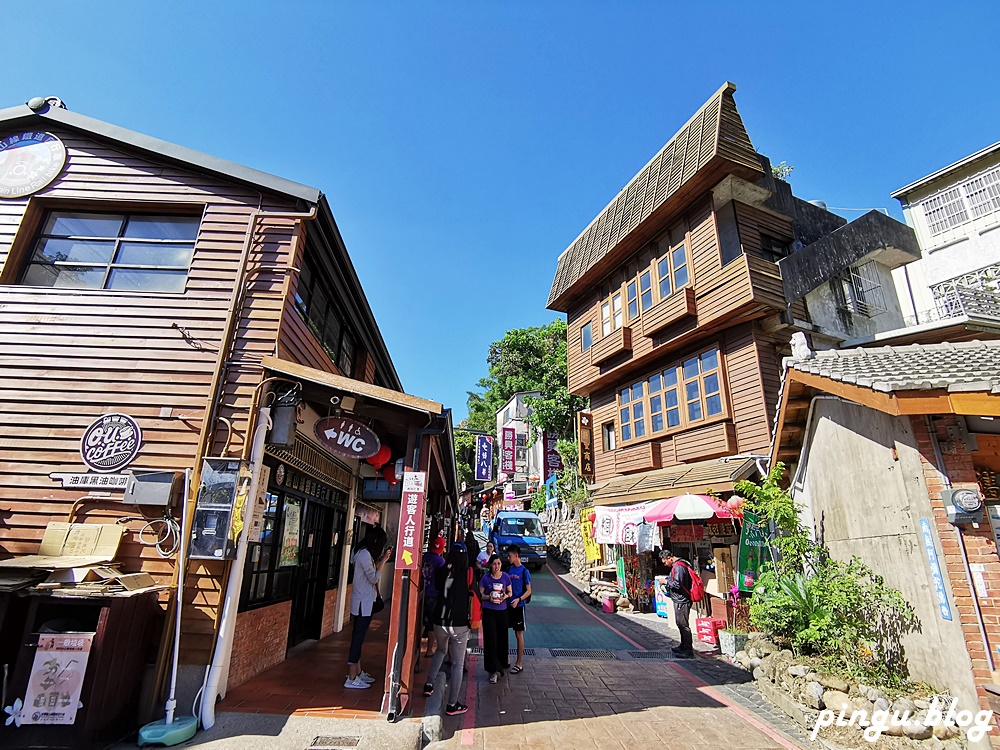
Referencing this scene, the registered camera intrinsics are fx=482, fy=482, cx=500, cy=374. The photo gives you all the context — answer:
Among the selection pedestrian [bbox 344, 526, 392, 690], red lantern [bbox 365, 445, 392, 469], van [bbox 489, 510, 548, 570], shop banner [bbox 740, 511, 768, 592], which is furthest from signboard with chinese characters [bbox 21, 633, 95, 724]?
van [bbox 489, 510, 548, 570]

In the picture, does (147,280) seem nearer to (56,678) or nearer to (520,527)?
(56,678)

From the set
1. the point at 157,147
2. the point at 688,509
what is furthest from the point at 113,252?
the point at 688,509

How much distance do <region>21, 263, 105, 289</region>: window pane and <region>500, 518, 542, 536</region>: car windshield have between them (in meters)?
20.0

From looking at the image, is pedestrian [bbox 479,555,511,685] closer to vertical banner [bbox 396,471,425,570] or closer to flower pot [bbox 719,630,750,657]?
vertical banner [bbox 396,471,425,570]

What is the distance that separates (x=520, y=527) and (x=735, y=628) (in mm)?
15176

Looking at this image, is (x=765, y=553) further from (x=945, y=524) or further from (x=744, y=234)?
(x=744, y=234)

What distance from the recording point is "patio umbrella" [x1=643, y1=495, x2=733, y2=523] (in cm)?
1049

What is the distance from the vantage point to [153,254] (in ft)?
24.0

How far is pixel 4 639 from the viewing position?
492 centimetres

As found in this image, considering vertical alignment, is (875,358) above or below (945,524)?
above

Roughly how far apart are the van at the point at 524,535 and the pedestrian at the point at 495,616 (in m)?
14.3

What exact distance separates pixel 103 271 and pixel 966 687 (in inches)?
463

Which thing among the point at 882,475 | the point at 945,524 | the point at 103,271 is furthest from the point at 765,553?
the point at 103,271

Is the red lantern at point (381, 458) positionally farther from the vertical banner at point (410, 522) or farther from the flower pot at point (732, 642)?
the flower pot at point (732, 642)
